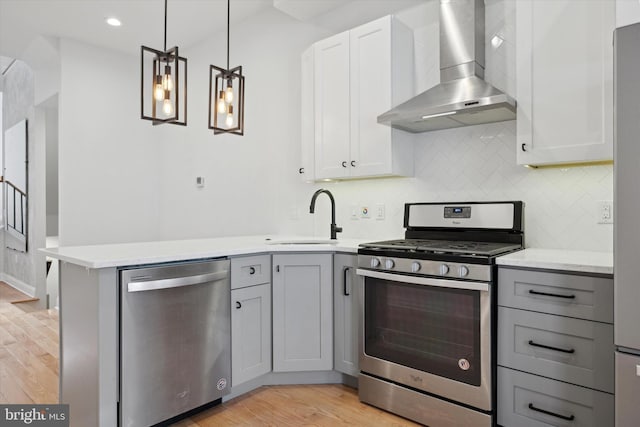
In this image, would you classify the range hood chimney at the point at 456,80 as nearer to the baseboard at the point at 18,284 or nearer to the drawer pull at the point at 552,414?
the drawer pull at the point at 552,414

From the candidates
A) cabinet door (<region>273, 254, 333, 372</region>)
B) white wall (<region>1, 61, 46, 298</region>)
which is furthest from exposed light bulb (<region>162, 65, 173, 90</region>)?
white wall (<region>1, 61, 46, 298</region>)

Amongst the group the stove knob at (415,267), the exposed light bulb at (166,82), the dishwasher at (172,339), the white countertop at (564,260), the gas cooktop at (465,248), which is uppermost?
the exposed light bulb at (166,82)

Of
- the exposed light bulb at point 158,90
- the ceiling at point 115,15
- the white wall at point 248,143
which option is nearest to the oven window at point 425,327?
the exposed light bulb at point 158,90

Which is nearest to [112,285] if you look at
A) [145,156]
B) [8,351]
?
[8,351]

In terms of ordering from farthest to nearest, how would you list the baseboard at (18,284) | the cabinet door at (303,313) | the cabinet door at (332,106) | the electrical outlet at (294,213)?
the baseboard at (18,284) < the electrical outlet at (294,213) < the cabinet door at (332,106) < the cabinet door at (303,313)

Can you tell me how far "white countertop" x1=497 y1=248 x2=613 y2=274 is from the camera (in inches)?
67.5

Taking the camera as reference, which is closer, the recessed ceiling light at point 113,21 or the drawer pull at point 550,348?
the drawer pull at point 550,348

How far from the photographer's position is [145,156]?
4.90 metres

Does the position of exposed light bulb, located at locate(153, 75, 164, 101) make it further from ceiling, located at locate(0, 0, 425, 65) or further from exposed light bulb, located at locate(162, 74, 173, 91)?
ceiling, located at locate(0, 0, 425, 65)

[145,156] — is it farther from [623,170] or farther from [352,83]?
[623,170]

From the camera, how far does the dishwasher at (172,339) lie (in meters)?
1.92

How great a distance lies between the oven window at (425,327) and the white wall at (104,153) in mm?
3427

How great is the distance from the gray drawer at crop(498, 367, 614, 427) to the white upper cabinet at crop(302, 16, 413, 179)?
56.1 inches

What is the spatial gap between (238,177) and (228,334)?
2054 mm
